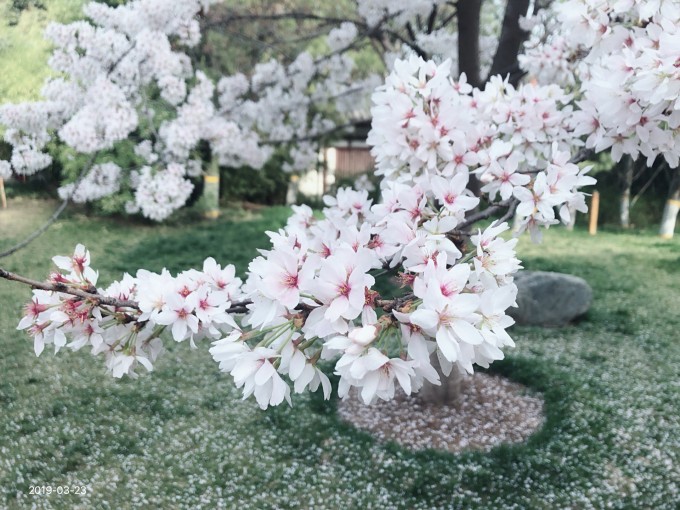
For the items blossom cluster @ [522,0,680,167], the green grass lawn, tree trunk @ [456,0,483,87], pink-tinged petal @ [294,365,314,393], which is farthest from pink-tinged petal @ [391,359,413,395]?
tree trunk @ [456,0,483,87]

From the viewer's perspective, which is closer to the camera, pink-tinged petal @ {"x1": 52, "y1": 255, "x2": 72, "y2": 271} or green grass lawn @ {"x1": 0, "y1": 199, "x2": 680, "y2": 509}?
pink-tinged petal @ {"x1": 52, "y1": 255, "x2": 72, "y2": 271}

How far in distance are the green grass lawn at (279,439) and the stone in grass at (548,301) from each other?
0.62 feet

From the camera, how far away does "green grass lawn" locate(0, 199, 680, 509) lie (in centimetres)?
205

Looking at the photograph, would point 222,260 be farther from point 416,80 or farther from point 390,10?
point 416,80

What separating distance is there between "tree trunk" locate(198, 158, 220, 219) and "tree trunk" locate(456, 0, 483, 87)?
2960 mm

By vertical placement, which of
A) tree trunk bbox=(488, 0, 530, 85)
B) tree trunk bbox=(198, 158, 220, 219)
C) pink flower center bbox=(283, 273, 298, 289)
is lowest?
tree trunk bbox=(198, 158, 220, 219)

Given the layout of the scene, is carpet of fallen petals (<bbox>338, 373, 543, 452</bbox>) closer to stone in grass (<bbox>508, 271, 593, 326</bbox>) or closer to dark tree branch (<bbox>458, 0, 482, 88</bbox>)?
stone in grass (<bbox>508, 271, 593, 326</bbox>)

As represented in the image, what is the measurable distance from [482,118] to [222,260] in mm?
3527

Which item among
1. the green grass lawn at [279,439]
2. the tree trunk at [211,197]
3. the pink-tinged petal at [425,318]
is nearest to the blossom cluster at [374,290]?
the pink-tinged petal at [425,318]

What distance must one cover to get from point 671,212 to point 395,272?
242 inches

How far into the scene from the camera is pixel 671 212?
6.28 m

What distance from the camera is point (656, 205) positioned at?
716cm

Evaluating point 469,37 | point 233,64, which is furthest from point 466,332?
point 233,64

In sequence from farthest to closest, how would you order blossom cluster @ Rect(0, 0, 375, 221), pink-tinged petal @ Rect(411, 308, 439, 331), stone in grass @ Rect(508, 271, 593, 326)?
stone in grass @ Rect(508, 271, 593, 326) → blossom cluster @ Rect(0, 0, 375, 221) → pink-tinged petal @ Rect(411, 308, 439, 331)
